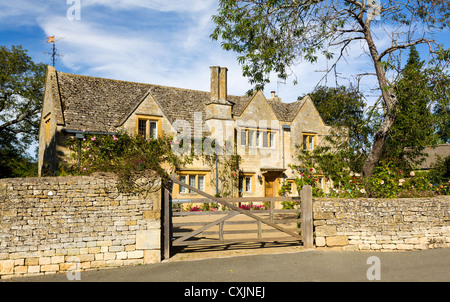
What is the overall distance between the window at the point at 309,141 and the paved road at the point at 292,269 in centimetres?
1654

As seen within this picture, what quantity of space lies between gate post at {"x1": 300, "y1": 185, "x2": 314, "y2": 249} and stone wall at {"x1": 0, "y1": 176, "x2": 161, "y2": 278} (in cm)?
403

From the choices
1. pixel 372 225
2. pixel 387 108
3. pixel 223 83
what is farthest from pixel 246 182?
pixel 372 225

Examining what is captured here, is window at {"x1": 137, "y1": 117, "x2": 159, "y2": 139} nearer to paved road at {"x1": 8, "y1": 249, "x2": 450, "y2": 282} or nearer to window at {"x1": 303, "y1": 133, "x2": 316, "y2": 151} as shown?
window at {"x1": 303, "y1": 133, "x2": 316, "y2": 151}

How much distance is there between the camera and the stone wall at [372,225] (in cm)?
1020

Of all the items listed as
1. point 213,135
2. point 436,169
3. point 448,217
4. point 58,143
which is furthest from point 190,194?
point 436,169

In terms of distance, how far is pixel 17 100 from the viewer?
3088 cm

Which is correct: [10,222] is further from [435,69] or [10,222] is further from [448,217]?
[435,69]

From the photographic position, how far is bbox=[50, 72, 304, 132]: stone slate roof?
18672mm

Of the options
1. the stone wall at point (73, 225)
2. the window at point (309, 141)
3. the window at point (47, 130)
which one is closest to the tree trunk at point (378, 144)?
the stone wall at point (73, 225)

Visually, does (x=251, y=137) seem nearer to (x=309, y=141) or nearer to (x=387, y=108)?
(x=309, y=141)

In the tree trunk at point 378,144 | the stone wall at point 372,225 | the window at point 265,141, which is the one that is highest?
the window at point 265,141

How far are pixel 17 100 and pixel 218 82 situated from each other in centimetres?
1883

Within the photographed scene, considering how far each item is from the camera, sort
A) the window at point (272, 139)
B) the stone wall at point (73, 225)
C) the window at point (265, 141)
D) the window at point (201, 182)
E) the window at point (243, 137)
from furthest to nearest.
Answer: the window at point (272, 139) → the window at point (265, 141) → the window at point (243, 137) → the window at point (201, 182) → the stone wall at point (73, 225)

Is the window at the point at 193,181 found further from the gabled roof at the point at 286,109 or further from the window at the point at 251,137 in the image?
the gabled roof at the point at 286,109
